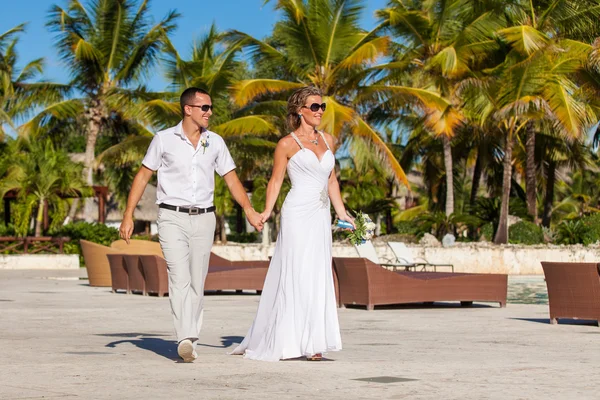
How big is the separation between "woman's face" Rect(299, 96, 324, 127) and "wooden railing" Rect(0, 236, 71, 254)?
2775 centimetres

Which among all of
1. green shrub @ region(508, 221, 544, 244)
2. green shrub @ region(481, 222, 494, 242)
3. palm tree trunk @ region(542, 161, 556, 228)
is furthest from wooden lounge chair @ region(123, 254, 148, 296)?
palm tree trunk @ region(542, 161, 556, 228)

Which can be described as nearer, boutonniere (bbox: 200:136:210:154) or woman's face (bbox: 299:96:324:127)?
boutonniere (bbox: 200:136:210:154)

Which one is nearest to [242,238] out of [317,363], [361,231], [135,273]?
[135,273]

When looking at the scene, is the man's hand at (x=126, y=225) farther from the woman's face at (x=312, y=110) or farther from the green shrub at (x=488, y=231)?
the green shrub at (x=488, y=231)

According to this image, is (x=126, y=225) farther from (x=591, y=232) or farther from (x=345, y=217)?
(x=591, y=232)

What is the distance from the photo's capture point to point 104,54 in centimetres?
4128

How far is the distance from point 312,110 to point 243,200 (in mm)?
852

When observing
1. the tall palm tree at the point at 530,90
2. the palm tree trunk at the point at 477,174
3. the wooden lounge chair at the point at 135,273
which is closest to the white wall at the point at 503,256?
the tall palm tree at the point at 530,90

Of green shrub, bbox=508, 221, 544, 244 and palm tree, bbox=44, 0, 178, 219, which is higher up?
palm tree, bbox=44, 0, 178, 219

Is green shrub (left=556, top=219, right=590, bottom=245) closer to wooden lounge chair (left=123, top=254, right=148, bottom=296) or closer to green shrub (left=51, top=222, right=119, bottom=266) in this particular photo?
green shrub (left=51, top=222, right=119, bottom=266)

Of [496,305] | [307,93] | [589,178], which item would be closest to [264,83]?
[496,305]

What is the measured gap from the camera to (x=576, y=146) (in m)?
40.6

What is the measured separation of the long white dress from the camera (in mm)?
7797

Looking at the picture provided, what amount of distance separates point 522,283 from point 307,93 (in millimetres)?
17499
